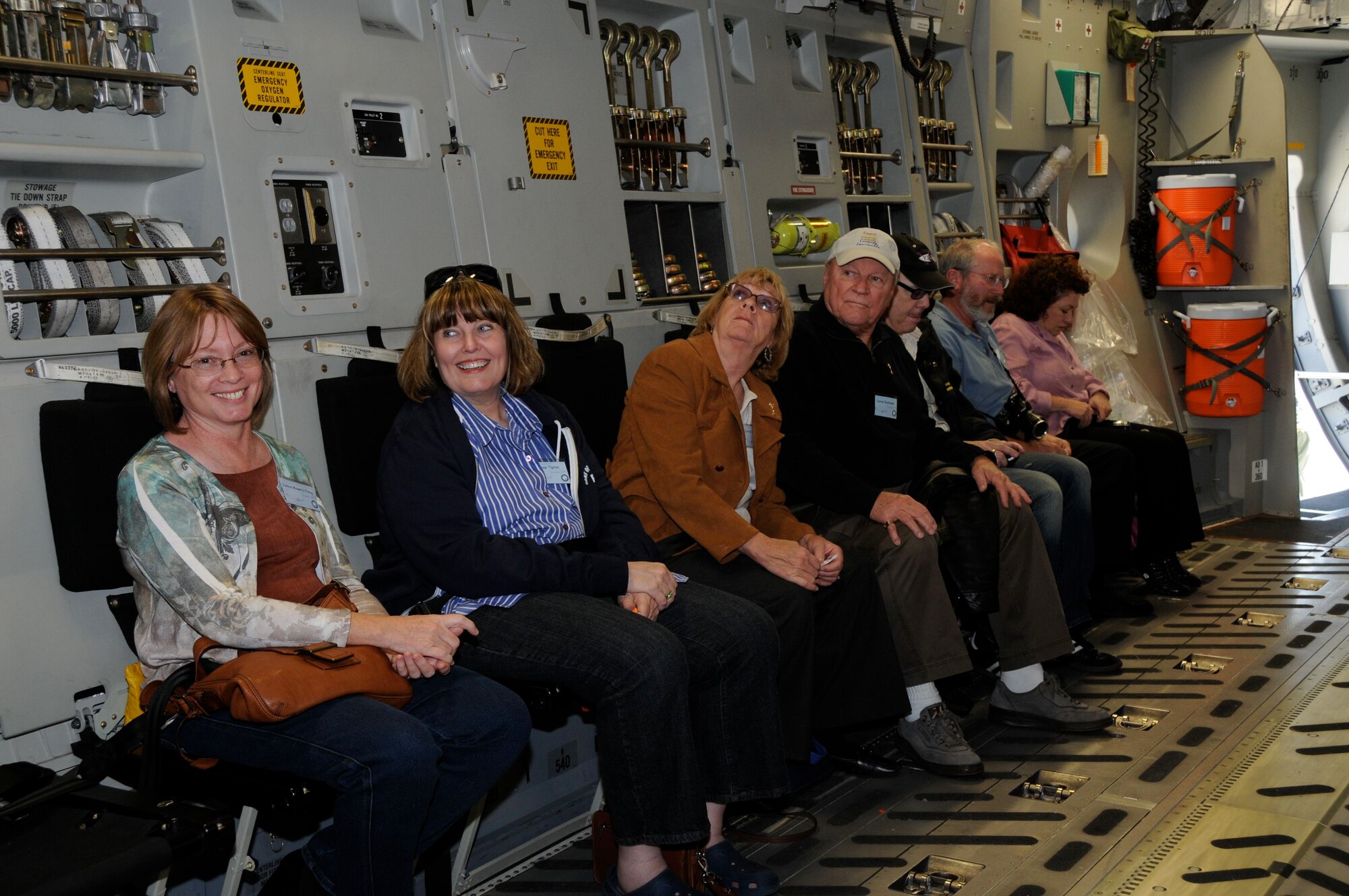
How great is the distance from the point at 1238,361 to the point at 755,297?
172 inches

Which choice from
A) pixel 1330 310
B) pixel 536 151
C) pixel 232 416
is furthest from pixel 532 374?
pixel 1330 310

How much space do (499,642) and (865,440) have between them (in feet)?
5.40

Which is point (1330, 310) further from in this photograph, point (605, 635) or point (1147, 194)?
point (605, 635)

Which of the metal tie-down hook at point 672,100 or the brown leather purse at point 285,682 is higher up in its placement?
the metal tie-down hook at point 672,100

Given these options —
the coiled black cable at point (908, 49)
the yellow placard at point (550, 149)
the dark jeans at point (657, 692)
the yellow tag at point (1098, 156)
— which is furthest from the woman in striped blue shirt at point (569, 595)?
the yellow tag at point (1098, 156)

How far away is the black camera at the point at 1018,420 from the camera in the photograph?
4.66 m

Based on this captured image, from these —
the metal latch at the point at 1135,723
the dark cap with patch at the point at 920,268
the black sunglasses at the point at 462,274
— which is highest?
the black sunglasses at the point at 462,274

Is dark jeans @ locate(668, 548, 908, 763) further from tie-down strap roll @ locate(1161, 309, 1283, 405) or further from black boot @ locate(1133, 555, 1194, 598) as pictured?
tie-down strap roll @ locate(1161, 309, 1283, 405)

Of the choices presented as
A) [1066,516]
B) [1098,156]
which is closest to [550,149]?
[1066,516]

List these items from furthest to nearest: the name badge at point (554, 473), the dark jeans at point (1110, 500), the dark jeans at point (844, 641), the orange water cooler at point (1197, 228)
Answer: the orange water cooler at point (1197, 228) < the dark jeans at point (1110, 500) < the dark jeans at point (844, 641) < the name badge at point (554, 473)

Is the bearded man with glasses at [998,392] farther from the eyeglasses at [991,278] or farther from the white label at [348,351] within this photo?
the white label at [348,351]

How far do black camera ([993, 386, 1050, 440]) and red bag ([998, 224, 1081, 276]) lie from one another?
4.40 ft

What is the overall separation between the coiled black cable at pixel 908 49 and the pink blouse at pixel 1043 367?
1193 mm

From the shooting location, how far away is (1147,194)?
265 inches
